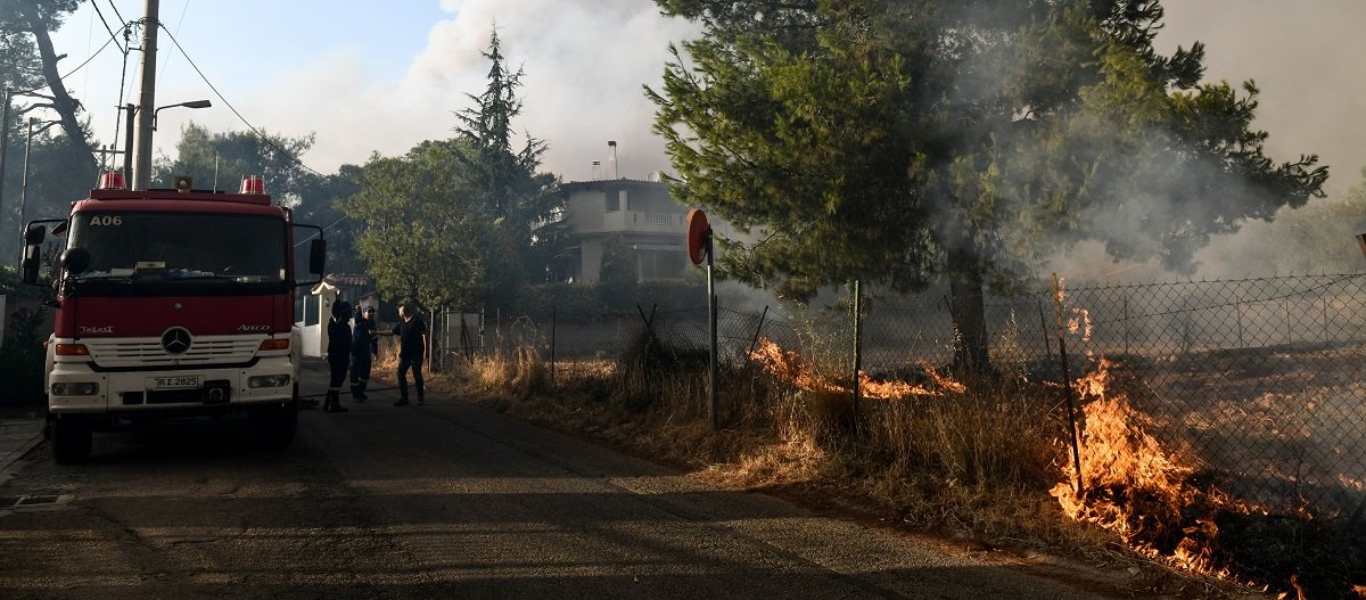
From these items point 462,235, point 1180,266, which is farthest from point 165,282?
point 462,235

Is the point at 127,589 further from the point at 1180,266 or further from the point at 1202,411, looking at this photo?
the point at 1180,266

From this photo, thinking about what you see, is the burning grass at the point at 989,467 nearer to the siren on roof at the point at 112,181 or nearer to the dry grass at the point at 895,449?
the dry grass at the point at 895,449

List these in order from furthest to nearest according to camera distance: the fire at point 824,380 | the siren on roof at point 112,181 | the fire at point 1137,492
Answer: the siren on roof at point 112,181 → the fire at point 824,380 → the fire at point 1137,492

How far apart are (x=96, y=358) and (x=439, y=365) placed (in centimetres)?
1319

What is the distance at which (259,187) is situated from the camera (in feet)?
31.8

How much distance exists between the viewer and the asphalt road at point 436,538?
181 inches

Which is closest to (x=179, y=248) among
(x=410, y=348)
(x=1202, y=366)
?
(x=410, y=348)

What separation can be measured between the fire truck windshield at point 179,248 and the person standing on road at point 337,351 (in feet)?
14.8

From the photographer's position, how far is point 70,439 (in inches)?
325

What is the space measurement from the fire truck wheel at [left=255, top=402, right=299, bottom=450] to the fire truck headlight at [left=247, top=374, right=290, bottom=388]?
451mm

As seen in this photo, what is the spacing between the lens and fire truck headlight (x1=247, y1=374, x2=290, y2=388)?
27.7 ft

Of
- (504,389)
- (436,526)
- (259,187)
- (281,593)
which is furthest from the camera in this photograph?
(504,389)

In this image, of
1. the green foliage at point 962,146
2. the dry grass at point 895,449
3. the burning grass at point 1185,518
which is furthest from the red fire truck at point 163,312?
the burning grass at point 1185,518

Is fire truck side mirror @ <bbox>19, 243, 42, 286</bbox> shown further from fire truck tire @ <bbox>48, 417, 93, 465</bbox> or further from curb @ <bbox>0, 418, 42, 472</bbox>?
curb @ <bbox>0, 418, 42, 472</bbox>
